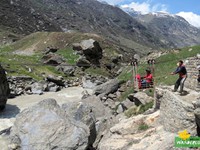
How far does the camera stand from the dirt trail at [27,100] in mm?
32375

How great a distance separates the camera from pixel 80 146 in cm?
1892

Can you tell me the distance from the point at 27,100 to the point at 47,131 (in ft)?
74.1

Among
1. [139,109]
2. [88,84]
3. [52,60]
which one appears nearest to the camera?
[139,109]

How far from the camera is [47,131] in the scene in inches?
752

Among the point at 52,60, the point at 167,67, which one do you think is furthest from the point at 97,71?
the point at 167,67

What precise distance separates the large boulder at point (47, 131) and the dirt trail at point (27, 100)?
9969 millimetres

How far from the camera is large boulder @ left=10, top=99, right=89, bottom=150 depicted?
18.7 metres

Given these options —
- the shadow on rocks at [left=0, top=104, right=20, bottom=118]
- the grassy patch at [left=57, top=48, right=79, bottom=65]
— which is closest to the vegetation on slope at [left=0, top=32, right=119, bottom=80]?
the grassy patch at [left=57, top=48, right=79, bottom=65]

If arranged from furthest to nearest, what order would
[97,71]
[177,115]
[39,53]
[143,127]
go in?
1. [39,53]
2. [97,71]
3. [143,127]
4. [177,115]

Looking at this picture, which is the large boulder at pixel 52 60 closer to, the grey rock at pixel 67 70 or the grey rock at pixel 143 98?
the grey rock at pixel 67 70

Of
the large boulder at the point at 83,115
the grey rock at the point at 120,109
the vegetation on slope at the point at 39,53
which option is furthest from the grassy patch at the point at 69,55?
→ the large boulder at the point at 83,115

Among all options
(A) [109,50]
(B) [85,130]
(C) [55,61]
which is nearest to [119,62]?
(A) [109,50]

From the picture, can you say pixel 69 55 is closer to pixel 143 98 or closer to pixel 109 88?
pixel 109 88

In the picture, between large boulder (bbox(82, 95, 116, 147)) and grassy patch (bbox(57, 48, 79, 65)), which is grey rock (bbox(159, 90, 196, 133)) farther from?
grassy patch (bbox(57, 48, 79, 65))
